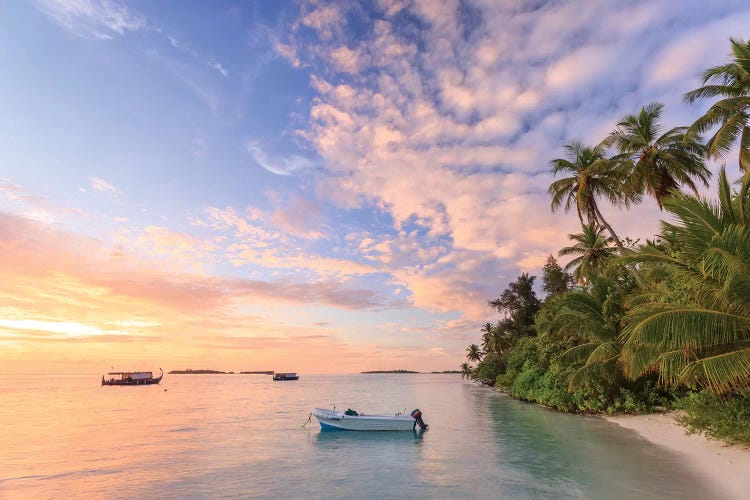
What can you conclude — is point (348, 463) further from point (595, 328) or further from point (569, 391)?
point (569, 391)

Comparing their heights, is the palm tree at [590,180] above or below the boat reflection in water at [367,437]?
above

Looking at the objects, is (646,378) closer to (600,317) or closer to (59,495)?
(600,317)

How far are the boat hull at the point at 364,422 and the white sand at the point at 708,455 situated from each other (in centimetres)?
1063

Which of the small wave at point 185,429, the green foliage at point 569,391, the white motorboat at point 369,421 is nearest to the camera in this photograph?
the green foliage at point 569,391

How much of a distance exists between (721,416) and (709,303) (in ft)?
15.1

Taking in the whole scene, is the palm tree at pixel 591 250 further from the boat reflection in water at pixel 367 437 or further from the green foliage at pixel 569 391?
the boat reflection in water at pixel 367 437

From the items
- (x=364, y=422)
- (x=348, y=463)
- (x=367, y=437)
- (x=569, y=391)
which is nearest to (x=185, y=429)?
(x=364, y=422)

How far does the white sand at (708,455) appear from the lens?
980 centimetres

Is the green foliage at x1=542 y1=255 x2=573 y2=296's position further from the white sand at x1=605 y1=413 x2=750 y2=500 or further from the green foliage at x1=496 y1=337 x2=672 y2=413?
the white sand at x1=605 y1=413 x2=750 y2=500

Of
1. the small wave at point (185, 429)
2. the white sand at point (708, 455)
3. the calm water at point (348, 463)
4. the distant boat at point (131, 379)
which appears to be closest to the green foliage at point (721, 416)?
the white sand at point (708, 455)

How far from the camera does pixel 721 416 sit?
1247 centimetres

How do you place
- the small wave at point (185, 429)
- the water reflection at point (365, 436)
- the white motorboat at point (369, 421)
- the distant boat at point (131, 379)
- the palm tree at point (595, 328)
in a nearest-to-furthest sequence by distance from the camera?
the palm tree at point (595, 328)
the water reflection at point (365, 436)
the white motorboat at point (369, 421)
the small wave at point (185, 429)
the distant boat at point (131, 379)

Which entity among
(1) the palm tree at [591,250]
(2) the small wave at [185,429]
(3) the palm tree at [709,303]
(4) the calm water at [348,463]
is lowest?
(4) the calm water at [348,463]

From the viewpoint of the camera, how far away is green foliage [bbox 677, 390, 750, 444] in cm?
1164
